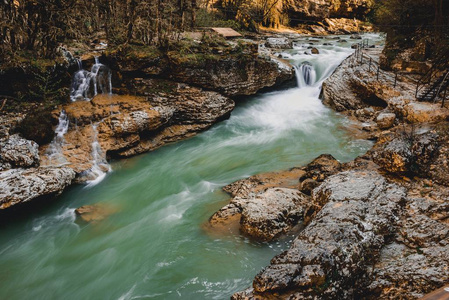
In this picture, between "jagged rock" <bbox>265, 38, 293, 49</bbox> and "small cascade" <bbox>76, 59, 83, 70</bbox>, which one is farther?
"jagged rock" <bbox>265, 38, 293, 49</bbox>

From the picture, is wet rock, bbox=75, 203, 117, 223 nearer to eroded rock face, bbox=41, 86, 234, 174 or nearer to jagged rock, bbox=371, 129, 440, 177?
eroded rock face, bbox=41, 86, 234, 174

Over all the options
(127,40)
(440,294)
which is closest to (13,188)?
(127,40)

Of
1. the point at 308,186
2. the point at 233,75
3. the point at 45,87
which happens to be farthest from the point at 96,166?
the point at 233,75

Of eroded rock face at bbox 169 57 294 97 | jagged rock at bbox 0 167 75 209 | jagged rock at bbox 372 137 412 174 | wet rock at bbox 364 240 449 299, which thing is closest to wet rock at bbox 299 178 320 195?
jagged rock at bbox 372 137 412 174

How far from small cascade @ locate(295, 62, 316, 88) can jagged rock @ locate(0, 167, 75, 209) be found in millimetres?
12384

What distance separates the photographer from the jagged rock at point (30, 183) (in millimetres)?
7109

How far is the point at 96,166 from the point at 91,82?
354 cm

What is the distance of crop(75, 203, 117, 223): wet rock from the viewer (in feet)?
24.5

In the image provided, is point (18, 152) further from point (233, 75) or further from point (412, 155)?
point (412, 155)

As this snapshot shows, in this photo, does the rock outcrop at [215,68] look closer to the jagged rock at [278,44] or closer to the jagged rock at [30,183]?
the jagged rock at [30,183]

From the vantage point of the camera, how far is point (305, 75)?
52.6ft

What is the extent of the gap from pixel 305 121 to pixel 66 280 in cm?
1058

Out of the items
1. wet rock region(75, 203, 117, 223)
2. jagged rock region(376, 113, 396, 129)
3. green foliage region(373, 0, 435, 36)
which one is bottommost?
wet rock region(75, 203, 117, 223)

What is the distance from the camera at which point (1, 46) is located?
9.55 metres
